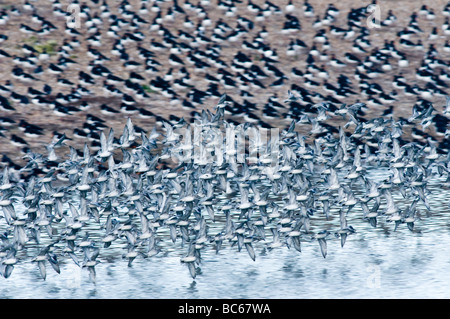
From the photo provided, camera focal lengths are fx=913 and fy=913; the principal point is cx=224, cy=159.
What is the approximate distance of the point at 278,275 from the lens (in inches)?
626

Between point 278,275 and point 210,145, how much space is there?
347cm

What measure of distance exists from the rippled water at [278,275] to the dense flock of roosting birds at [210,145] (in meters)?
0.27

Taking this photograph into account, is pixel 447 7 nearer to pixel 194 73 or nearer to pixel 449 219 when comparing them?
pixel 194 73

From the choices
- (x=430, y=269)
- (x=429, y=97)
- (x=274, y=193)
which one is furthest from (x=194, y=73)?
(x=430, y=269)

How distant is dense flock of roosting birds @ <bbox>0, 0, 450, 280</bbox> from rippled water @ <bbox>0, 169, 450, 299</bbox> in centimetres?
27

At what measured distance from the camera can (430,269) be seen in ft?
52.7

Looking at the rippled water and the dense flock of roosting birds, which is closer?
the rippled water

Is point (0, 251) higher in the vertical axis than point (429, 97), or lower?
higher

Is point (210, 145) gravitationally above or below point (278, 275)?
above

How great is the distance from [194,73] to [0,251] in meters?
12.8

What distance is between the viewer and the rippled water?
15266 mm

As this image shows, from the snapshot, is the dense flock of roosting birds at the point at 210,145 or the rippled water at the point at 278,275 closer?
the rippled water at the point at 278,275

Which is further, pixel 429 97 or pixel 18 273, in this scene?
pixel 429 97

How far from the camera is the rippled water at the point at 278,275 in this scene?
15.3m
